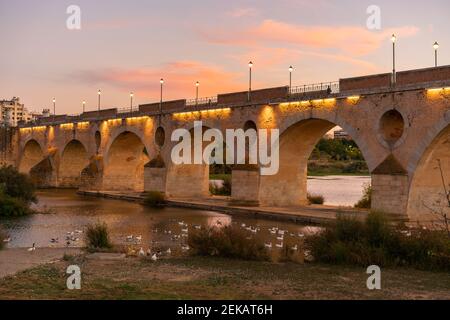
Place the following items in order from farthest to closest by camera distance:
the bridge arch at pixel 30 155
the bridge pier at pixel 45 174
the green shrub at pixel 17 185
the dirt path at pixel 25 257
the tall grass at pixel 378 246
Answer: the bridge arch at pixel 30 155 < the bridge pier at pixel 45 174 < the green shrub at pixel 17 185 < the tall grass at pixel 378 246 < the dirt path at pixel 25 257

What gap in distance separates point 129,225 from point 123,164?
79.4ft

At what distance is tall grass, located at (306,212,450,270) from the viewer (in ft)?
44.9

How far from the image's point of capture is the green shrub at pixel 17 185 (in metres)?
31.9

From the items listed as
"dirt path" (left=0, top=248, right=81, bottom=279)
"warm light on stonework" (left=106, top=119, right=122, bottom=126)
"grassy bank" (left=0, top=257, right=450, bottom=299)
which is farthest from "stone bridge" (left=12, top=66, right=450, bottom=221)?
"dirt path" (left=0, top=248, right=81, bottom=279)

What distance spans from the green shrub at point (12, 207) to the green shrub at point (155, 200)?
28.7 ft

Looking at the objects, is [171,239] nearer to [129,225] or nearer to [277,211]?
[129,225]

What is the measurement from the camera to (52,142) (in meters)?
57.8

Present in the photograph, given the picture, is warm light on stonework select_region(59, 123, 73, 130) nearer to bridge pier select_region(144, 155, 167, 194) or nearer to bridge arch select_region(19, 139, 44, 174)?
bridge arch select_region(19, 139, 44, 174)

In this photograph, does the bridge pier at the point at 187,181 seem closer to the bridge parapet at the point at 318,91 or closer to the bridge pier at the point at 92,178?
the bridge parapet at the point at 318,91

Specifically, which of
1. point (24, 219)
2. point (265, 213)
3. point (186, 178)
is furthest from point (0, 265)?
point (186, 178)

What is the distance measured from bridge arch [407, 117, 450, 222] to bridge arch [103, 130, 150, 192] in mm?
26768

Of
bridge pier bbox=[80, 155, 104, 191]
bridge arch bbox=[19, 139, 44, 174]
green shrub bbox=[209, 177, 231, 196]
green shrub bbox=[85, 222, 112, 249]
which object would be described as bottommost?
green shrub bbox=[85, 222, 112, 249]

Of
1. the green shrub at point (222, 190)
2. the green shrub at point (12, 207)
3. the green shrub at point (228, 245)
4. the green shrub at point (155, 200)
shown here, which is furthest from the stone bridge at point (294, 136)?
the green shrub at point (12, 207)

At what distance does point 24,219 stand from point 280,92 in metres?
14.0
